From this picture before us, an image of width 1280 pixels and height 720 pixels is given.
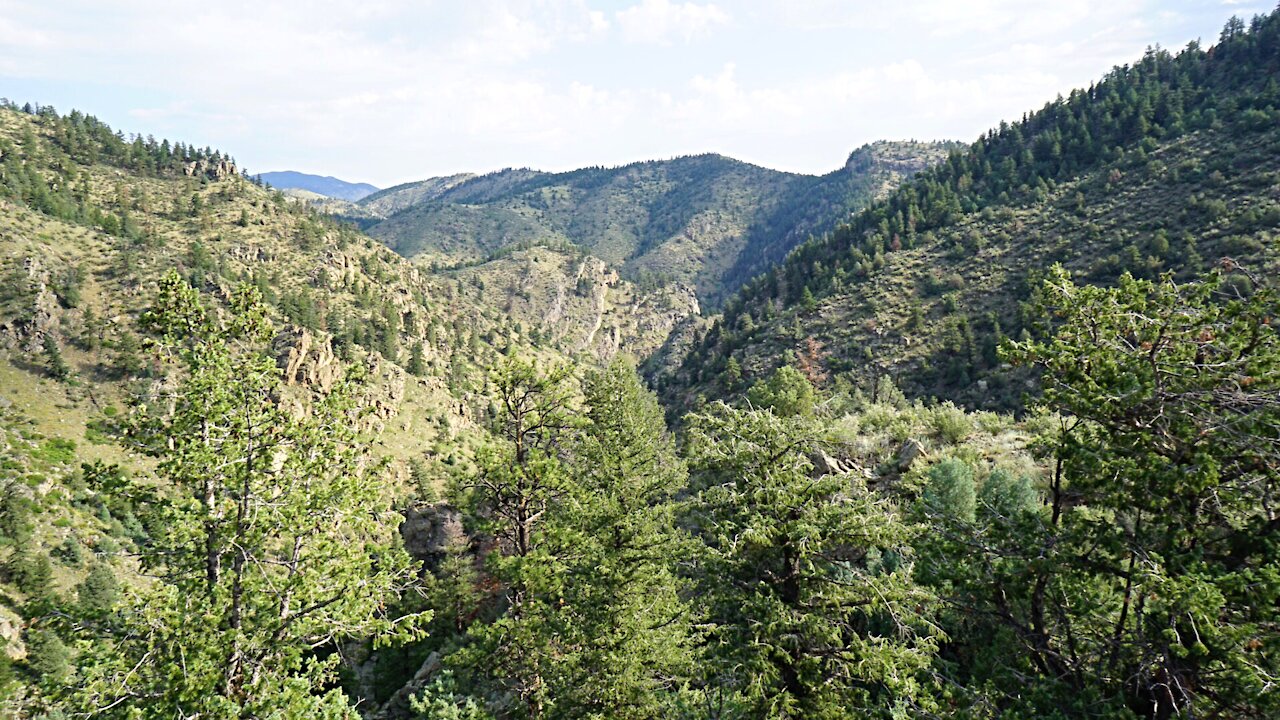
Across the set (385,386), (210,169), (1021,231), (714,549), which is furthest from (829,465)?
(210,169)

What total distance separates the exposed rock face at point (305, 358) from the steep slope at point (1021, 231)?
145 feet

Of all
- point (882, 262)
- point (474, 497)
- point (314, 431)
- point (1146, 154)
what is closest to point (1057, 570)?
point (314, 431)

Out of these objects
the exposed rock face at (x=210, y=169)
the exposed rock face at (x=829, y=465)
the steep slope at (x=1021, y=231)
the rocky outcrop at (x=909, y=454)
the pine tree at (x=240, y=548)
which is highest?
the exposed rock face at (x=210, y=169)

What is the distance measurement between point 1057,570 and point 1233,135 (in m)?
86.1

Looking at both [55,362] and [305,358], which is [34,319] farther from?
[305,358]

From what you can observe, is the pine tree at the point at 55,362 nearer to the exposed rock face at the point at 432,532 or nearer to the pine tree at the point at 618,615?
the exposed rock face at the point at 432,532

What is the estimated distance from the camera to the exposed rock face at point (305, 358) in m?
63.5

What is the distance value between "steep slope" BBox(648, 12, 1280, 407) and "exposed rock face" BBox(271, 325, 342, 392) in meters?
44.1

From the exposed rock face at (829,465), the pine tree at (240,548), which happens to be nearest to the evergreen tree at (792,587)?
the pine tree at (240,548)

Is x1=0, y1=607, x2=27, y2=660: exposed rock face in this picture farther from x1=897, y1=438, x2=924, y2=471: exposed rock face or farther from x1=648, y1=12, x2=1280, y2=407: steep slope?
x1=648, y1=12, x2=1280, y2=407: steep slope

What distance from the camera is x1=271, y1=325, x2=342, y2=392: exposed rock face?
6353 cm

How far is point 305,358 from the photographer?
65750 mm

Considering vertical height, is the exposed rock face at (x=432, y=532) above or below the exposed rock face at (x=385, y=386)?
below

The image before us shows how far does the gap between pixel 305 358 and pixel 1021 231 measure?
8685 cm
